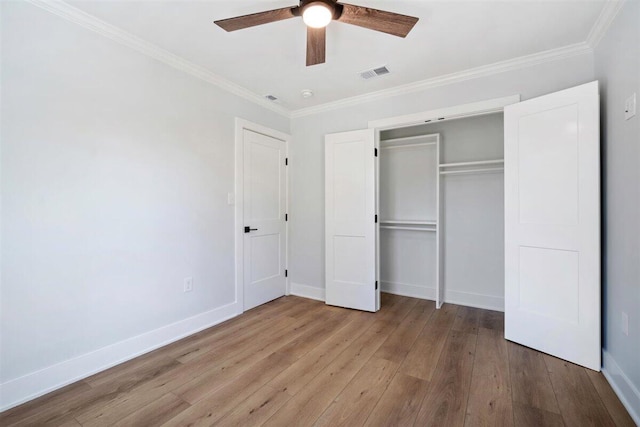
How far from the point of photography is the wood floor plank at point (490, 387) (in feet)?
5.32

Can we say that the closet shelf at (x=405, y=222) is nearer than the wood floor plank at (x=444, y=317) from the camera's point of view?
No

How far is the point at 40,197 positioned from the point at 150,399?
1.48 metres

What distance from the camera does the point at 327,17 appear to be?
170 cm

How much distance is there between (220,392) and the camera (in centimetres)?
188

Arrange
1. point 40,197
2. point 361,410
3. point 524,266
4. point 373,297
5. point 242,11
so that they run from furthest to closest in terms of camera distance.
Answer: point 373,297
point 524,266
point 242,11
point 40,197
point 361,410

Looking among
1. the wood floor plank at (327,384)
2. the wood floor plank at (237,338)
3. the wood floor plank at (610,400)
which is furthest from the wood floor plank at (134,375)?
the wood floor plank at (610,400)

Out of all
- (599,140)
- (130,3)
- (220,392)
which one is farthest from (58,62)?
(599,140)

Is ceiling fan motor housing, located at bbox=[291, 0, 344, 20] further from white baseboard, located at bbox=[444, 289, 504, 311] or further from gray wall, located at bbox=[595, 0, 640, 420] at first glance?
white baseboard, located at bbox=[444, 289, 504, 311]

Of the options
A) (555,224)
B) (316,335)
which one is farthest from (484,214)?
(316,335)

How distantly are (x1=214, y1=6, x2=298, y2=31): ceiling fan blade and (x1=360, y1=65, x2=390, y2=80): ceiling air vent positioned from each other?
1313 millimetres

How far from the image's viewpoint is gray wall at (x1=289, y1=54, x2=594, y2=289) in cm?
265

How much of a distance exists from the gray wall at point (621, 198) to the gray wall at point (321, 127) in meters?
0.56

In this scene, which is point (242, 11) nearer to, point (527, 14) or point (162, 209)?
point (162, 209)

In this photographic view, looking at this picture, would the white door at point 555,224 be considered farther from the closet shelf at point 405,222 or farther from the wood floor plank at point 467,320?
the closet shelf at point 405,222
